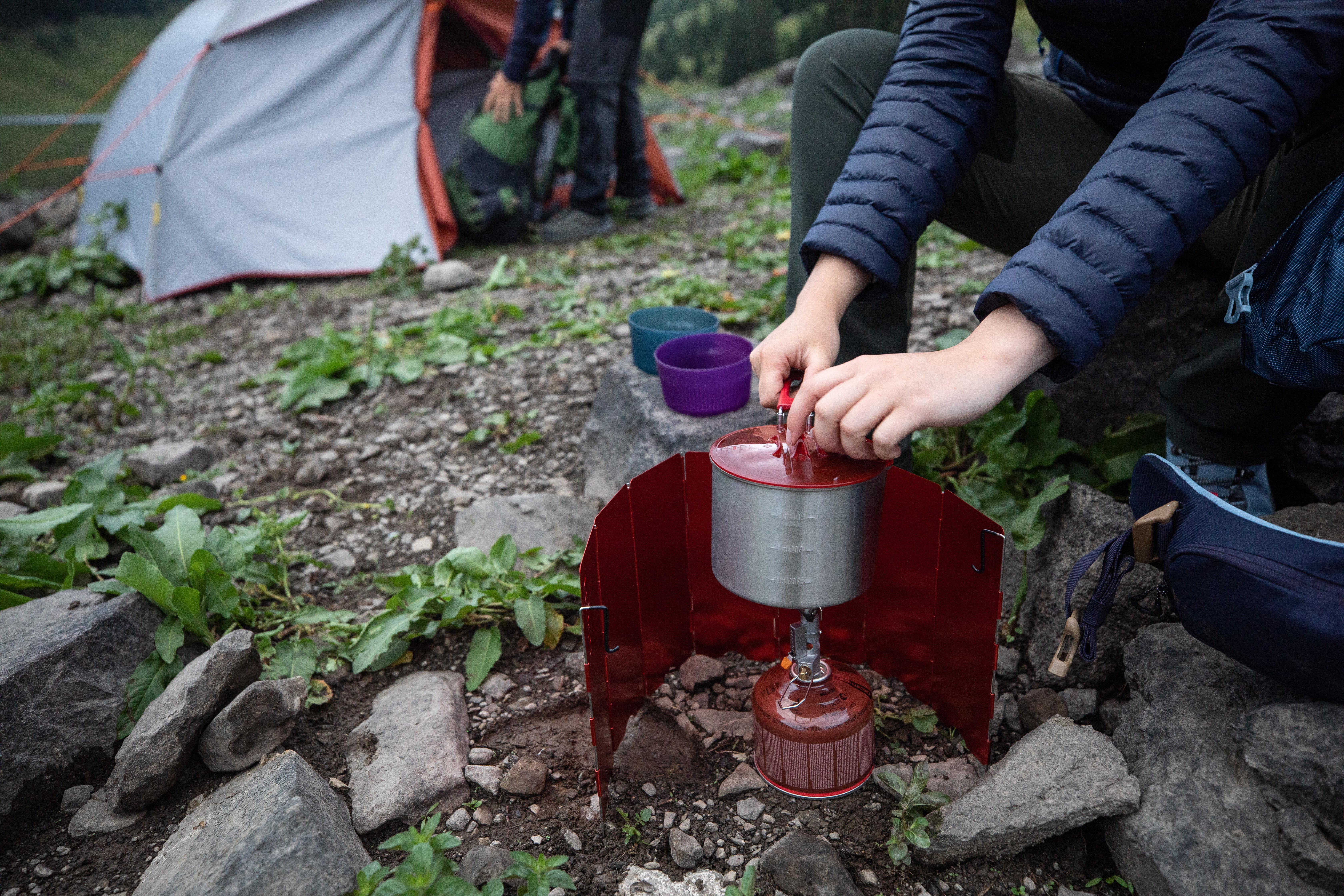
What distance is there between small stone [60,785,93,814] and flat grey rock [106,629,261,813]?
0.19 ft

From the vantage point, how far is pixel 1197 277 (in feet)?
6.82

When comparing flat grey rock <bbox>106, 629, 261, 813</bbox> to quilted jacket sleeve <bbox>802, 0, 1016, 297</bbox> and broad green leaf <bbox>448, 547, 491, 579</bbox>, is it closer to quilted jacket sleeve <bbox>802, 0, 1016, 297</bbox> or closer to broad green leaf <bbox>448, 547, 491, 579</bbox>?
broad green leaf <bbox>448, 547, 491, 579</bbox>

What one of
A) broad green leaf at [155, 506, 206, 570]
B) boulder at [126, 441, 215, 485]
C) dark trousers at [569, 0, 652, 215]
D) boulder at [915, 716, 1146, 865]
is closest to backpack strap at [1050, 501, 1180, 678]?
boulder at [915, 716, 1146, 865]

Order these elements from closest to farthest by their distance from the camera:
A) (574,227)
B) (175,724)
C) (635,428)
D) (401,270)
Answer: (175,724), (635,428), (401,270), (574,227)

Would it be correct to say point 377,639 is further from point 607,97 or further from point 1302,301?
point 607,97

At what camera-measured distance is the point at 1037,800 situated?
1.34 metres

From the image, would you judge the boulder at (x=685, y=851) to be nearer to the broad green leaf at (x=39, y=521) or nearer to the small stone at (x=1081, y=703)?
the small stone at (x=1081, y=703)

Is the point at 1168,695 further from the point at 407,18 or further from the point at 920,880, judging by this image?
the point at 407,18

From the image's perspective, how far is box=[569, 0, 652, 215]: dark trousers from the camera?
4.91m

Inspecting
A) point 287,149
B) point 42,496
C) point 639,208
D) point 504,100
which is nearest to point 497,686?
point 42,496

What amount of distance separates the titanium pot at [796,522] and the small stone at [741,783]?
39cm

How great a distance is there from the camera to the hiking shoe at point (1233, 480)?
1655 millimetres

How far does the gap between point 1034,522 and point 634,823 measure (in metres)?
0.99

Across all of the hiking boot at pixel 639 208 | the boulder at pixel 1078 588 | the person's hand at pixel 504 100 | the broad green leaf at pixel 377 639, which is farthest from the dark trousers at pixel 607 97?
the boulder at pixel 1078 588
